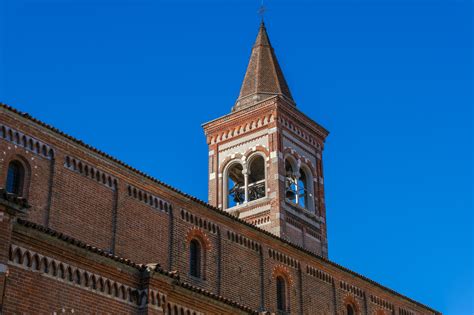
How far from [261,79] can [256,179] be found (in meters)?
5.17

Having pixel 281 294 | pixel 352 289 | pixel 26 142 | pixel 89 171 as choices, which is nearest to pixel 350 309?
pixel 352 289

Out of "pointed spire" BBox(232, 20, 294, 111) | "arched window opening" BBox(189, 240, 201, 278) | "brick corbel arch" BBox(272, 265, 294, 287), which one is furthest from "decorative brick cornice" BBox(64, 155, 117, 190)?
"pointed spire" BBox(232, 20, 294, 111)

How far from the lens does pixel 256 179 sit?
3956 centimetres

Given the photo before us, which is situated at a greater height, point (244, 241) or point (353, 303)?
point (244, 241)

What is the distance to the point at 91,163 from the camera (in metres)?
23.2

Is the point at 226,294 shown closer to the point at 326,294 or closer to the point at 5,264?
the point at 326,294

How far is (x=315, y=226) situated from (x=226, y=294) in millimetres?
13407

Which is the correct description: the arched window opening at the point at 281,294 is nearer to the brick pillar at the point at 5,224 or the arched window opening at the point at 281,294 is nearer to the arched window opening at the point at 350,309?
the arched window opening at the point at 350,309

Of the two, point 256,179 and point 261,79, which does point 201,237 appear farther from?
point 261,79

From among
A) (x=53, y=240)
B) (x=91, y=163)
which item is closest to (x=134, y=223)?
(x=91, y=163)

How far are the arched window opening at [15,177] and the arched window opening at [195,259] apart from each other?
243 inches

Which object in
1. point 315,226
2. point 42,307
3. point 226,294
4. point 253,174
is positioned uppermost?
point 253,174

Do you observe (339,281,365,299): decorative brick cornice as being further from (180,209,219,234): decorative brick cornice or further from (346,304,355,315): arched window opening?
(180,209,219,234): decorative brick cornice

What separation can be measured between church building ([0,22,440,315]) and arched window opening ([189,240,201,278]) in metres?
0.03
